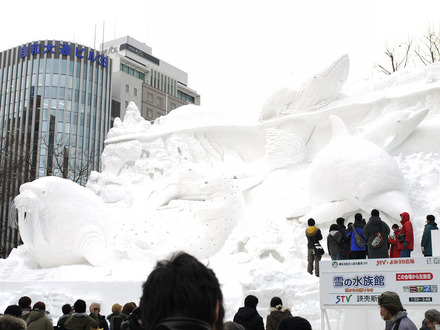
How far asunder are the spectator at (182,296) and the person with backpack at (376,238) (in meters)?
5.33

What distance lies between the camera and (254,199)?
40.4ft

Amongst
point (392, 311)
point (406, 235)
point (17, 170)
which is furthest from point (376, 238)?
point (17, 170)

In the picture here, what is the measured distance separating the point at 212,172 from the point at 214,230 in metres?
1.34

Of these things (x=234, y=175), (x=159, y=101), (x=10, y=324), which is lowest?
(x=10, y=324)

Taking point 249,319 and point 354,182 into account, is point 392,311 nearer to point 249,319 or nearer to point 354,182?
point 249,319

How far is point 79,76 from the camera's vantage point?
36.0m

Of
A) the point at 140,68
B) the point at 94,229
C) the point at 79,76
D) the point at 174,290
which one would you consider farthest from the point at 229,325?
the point at 140,68

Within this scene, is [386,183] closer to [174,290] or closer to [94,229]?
[94,229]

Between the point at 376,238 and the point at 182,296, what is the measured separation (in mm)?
5455

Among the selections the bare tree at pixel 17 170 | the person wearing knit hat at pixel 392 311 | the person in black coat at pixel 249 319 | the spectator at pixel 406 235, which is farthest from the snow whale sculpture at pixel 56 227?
the person wearing knit hat at pixel 392 311

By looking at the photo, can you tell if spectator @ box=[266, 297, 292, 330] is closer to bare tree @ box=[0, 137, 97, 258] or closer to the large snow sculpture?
the large snow sculpture

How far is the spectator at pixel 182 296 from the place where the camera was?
61.6 inches

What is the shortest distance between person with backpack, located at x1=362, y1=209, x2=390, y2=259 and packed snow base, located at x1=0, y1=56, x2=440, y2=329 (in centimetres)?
76

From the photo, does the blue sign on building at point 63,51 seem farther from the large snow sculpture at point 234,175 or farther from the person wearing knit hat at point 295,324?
the person wearing knit hat at point 295,324
